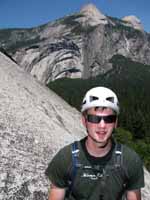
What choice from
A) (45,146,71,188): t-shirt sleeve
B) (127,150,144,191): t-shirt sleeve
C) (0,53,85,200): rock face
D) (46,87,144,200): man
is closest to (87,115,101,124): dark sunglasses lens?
(46,87,144,200): man

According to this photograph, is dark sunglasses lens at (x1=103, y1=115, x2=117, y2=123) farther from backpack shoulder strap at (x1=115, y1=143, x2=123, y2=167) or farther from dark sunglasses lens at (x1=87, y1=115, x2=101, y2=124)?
backpack shoulder strap at (x1=115, y1=143, x2=123, y2=167)

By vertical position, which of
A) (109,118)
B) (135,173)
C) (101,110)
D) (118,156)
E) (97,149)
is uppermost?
(101,110)

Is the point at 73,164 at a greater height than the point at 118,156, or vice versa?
the point at 118,156

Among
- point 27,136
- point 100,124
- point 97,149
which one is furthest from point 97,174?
point 27,136

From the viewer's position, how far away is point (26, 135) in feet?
51.2

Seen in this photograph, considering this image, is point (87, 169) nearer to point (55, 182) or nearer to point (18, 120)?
point (55, 182)

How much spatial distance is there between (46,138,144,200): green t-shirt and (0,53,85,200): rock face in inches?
240

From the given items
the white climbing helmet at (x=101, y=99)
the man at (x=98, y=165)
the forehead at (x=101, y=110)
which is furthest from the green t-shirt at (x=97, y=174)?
the white climbing helmet at (x=101, y=99)

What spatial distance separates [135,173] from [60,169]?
1364 mm

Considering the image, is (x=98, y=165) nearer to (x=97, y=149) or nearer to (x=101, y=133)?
(x=97, y=149)

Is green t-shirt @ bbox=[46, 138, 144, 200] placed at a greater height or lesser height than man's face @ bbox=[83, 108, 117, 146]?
lesser

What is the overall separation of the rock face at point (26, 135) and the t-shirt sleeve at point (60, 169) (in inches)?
238

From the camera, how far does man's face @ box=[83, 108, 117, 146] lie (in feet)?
22.1

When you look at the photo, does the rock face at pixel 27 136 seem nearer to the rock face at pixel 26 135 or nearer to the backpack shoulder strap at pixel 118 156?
the rock face at pixel 26 135
